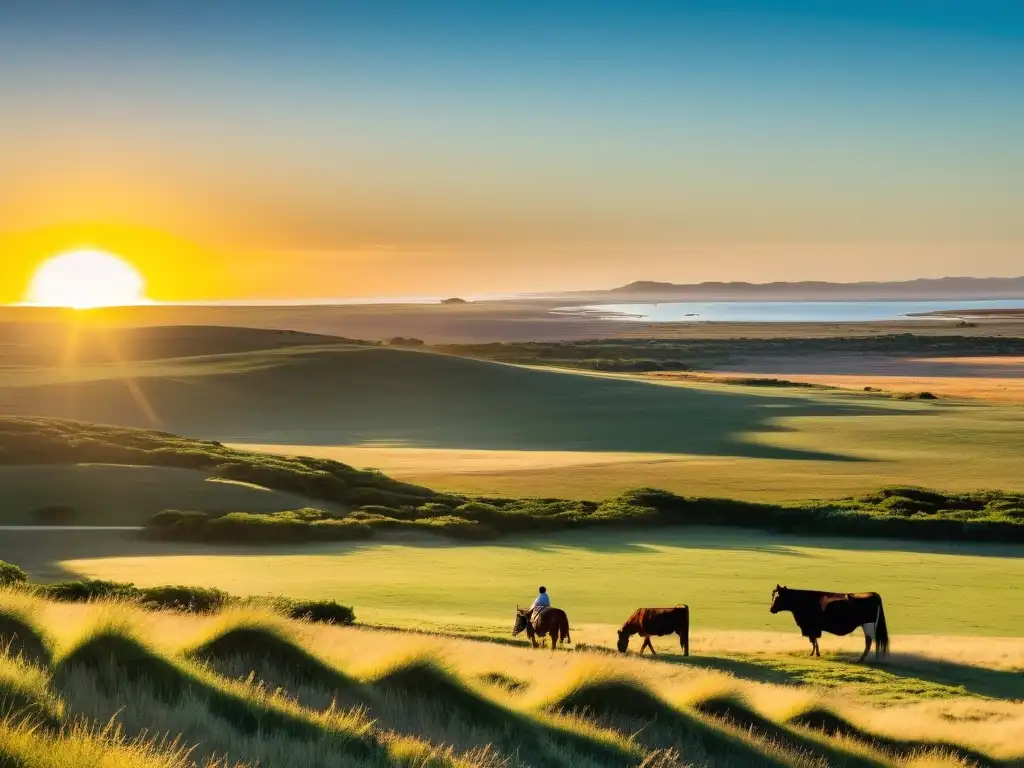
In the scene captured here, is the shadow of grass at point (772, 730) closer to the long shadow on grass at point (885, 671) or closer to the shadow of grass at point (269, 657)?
the shadow of grass at point (269, 657)

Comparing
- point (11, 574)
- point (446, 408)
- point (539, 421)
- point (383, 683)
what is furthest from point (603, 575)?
point (446, 408)

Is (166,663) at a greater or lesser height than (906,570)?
greater

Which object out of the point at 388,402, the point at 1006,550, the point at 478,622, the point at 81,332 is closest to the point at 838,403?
the point at 388,402

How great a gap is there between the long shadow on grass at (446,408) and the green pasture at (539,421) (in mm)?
195

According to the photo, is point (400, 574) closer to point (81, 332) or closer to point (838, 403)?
point (838, 403)

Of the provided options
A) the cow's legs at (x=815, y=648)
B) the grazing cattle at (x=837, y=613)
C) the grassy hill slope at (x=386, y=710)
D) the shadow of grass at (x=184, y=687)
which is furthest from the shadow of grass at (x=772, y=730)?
the cow's legs at (x=815, y=648)

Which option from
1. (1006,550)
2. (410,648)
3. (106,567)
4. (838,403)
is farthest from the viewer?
(838,403)

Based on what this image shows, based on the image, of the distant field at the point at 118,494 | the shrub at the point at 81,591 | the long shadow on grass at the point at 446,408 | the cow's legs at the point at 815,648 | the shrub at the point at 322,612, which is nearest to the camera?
the shrub at the point at 81,591

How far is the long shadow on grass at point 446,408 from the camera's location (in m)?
75.5

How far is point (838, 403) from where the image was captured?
8762 centimetres

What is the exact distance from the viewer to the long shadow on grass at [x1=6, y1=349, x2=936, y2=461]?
248ft

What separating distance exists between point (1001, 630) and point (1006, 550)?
607 inches

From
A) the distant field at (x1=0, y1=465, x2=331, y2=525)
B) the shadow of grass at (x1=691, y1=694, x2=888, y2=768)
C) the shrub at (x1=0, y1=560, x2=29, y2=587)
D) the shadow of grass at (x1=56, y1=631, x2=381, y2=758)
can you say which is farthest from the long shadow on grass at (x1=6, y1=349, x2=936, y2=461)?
the shadow of grass at (x1=56, y1=631, x2=381, y2=758)

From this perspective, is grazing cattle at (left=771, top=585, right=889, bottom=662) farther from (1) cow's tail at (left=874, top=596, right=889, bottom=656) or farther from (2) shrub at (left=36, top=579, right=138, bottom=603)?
(2) shrub at (left=36, top=579, right=138, bottom=603)
